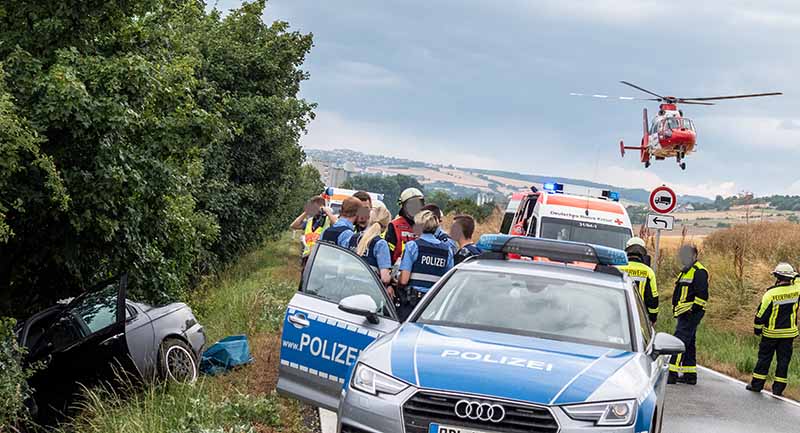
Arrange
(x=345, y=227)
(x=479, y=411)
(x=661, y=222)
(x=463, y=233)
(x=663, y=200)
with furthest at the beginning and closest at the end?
(x=663, y=200) < (x=661, y=222) < (x=463, y=233) < (x=345, y=227) < (x=479, y=411)

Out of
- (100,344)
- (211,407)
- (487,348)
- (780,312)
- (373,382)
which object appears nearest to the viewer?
(373,382)

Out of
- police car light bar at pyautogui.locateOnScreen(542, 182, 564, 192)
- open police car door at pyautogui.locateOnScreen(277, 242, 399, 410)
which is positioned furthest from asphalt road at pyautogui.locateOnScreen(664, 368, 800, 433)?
police car light bar at pyautogui.locateOnScreen(542, 182, 564, 192)

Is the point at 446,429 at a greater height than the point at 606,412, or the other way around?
the point at 606,412

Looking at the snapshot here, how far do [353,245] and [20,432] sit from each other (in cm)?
372

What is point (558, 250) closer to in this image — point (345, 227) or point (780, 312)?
point (345, 227)

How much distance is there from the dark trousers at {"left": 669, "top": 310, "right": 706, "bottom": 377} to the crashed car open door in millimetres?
7001

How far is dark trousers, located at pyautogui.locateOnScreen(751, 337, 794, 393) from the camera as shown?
13250 millimetres

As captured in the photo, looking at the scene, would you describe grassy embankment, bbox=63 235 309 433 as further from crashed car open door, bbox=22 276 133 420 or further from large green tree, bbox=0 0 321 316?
large green tree, bbox=0 0 321 316

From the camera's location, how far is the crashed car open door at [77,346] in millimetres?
10203

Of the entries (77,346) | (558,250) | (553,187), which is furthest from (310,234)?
(553,187)

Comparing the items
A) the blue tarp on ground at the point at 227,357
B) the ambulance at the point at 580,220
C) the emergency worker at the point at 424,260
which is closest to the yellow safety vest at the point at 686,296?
the ambulance at the point at 580,220

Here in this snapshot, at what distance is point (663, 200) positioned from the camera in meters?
20.1

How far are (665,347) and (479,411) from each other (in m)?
1.73

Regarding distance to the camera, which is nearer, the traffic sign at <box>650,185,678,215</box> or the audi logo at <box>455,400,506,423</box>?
the audi logo at <box>455,400,506,423</box>
